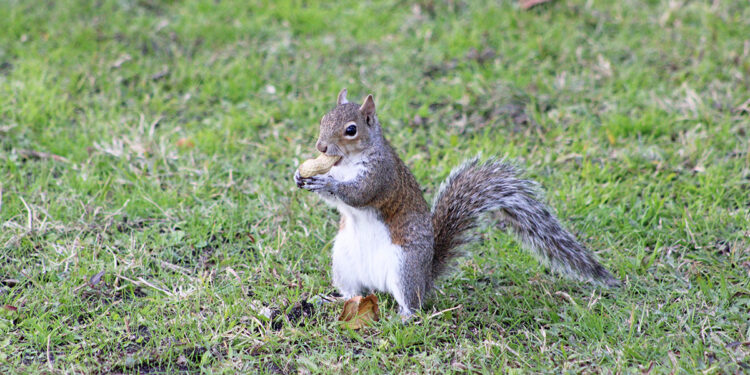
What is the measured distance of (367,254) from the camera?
2469 mm

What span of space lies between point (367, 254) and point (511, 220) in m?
0.55

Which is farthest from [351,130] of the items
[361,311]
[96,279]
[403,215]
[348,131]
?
[96,279]

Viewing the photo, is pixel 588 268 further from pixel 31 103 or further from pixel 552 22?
pixel 31 103

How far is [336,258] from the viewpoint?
2533 mm

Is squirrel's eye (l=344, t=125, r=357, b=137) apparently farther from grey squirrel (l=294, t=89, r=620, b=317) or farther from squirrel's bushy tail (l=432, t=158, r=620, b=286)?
squirrel's bushy tail (l=432, t=158, r=620, b=286)

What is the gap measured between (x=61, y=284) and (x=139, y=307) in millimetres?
314

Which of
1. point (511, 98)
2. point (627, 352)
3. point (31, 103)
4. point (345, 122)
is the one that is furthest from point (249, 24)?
point (627, 352)

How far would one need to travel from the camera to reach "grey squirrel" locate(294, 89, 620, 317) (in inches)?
95.5

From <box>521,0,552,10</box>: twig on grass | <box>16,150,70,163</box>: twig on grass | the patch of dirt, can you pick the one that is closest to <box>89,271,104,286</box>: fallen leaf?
the patch of dirt

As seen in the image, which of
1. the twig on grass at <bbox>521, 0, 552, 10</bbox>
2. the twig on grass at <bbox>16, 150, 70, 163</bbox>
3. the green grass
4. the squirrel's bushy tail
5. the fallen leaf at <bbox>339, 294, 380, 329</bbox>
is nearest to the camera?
the green grass

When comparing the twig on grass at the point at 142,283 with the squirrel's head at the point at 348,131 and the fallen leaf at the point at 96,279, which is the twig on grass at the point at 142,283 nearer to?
the fallen leaf at the point at 96,279

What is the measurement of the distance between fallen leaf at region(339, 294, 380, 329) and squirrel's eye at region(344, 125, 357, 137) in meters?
0.55

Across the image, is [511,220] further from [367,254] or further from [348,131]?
[348,131]

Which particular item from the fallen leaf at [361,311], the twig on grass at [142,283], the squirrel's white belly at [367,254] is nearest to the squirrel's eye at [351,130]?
the squirrel's white belly at [367,254]
